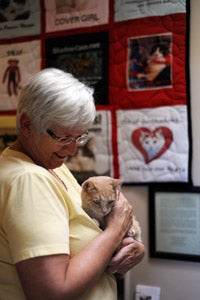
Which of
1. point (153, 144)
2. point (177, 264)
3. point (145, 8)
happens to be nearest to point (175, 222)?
point (177, 264)

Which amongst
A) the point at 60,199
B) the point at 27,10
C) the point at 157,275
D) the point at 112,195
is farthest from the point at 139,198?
the point at 27,10

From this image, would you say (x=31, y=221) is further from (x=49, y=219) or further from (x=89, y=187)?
(x=89, y=187)

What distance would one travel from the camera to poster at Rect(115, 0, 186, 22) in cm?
155

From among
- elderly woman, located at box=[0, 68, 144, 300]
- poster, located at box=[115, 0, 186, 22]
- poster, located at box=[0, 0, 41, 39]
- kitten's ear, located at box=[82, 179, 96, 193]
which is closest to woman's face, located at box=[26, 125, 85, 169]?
elderly woman, located at box=[0, 68, 144, 300]

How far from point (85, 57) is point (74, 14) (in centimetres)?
21

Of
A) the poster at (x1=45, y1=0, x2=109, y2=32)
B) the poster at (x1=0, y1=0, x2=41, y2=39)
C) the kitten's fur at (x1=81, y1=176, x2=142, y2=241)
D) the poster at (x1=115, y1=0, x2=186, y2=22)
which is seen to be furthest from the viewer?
the poster at (x1=0, y1=0, x2=41, y2=39)

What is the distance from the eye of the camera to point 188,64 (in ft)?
5.09

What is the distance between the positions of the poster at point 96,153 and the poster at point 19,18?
1.81ft

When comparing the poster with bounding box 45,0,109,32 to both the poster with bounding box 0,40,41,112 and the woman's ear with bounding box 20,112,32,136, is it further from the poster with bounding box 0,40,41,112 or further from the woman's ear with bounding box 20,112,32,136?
the woman's ear with bounding box 20,112,32,136

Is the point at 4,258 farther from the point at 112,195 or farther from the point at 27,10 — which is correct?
the point at 27,10

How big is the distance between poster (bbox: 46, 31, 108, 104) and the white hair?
787 millimetres

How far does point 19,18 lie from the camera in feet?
6.07

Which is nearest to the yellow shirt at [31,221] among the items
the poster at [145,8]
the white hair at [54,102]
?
the white hair at [54,102]

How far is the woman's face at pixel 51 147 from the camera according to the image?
0.90 m
